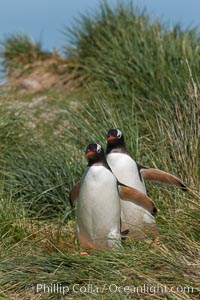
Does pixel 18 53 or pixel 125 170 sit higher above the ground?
pixel 18 53

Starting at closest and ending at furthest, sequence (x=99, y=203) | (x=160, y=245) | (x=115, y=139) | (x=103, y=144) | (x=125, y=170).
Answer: (x=160, y=245), (x=99, y=203), (x=125, y=170), (x=115, y=139), (x=103, y=144)

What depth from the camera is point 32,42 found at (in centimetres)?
1524

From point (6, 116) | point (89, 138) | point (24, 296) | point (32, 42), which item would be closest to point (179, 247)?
point (24, 296)

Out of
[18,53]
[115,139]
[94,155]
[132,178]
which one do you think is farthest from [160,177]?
[18,53]

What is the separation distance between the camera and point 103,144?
8039 millimetres

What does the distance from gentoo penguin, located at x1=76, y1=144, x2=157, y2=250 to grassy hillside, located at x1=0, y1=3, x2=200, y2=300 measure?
119 millimetres

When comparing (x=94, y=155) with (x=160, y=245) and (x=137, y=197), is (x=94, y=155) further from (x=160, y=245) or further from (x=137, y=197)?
(x=160, y=245)

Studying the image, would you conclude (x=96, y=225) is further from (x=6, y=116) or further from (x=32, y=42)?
(x=32, y=42)

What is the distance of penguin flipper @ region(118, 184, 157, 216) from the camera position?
6117 mm

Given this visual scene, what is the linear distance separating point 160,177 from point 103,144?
1532 mm

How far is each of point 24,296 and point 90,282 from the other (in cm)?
43

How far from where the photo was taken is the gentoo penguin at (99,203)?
5910 millimetres

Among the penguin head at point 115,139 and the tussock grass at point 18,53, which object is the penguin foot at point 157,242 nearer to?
the penguin head at point 115,139

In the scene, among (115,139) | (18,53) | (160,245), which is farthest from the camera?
(18,53)
